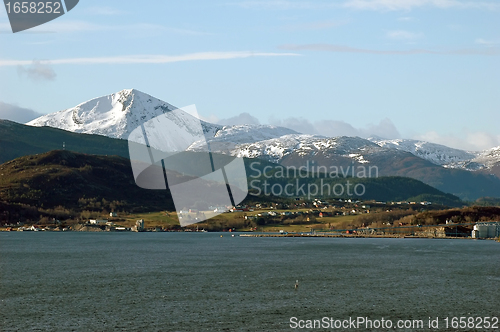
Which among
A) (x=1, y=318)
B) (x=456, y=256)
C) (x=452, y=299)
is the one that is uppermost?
(x=1, y=318)

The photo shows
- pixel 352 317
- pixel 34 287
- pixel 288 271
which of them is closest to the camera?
pixel 352 317

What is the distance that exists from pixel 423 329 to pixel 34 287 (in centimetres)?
5121

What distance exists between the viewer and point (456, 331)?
6128 cm

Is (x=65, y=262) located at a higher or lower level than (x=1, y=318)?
lower

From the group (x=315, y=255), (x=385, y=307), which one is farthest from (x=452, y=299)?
(x=315, y=255)

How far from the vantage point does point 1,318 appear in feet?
214

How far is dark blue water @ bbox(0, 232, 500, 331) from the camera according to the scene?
6556 centimetres

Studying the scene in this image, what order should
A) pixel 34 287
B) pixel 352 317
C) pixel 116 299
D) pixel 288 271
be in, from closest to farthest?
pixel 352 317
pixel 116 299
pixel 34 287
pixel 288 271

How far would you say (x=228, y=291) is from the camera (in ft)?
277

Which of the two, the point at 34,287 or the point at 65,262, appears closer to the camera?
the point at 34,287

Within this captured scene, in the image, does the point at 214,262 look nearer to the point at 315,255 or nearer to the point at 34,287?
the point at 315,255

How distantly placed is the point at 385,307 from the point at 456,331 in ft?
42.4

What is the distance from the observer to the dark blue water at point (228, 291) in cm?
6556

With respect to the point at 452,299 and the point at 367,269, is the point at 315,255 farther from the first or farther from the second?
the point at 452,299
